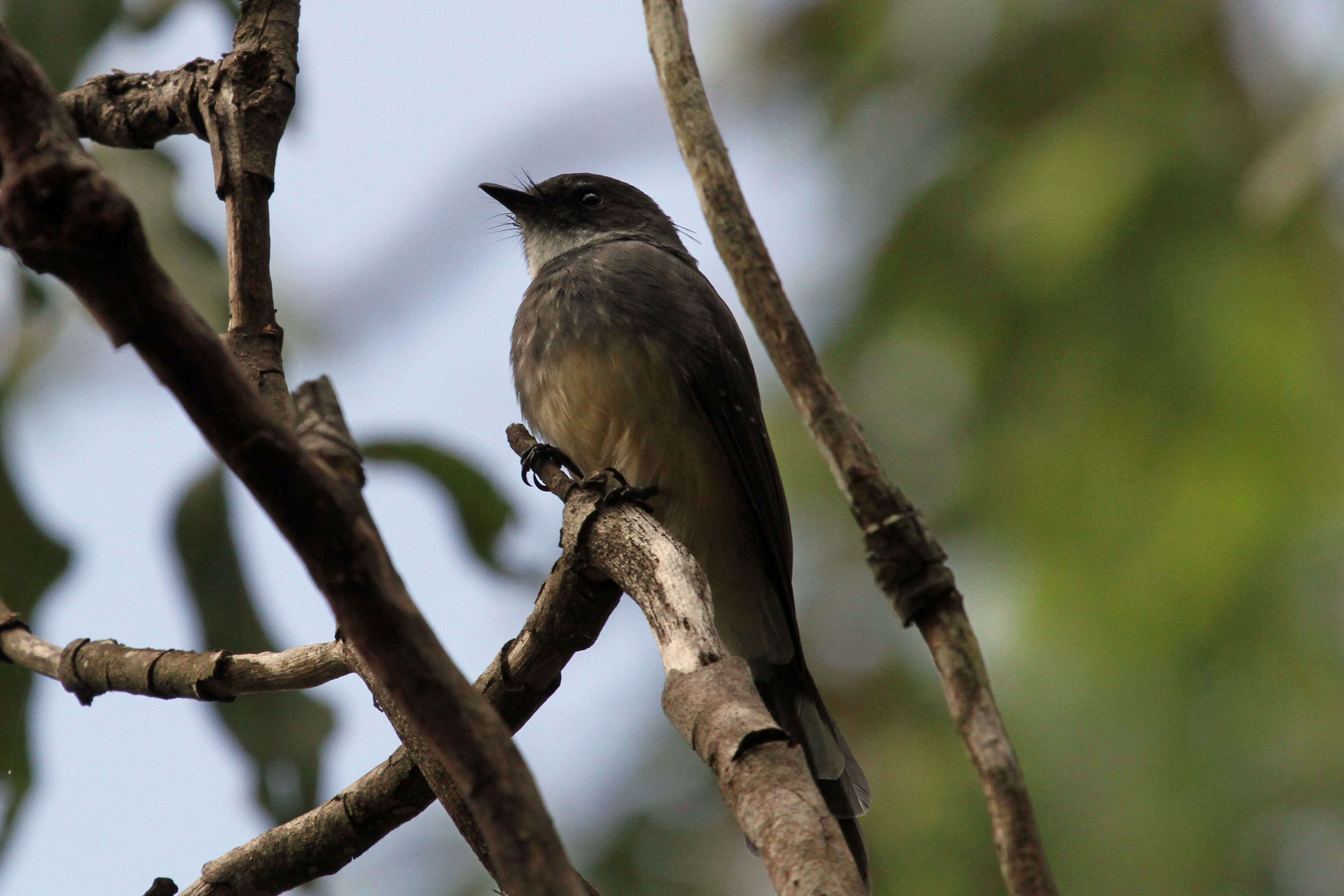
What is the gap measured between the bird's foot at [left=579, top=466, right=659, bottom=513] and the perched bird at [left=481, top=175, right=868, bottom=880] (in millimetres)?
938

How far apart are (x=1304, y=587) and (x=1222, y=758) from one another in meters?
0.79

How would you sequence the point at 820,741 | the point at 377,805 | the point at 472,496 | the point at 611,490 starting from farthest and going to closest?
the point at 820,741 → the point at 472,496 → the point at 611,490 → the point at 377,805

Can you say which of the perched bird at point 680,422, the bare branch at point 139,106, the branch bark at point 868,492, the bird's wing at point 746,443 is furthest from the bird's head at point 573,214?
the branch bark at point 868,492

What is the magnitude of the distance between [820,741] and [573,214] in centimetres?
269

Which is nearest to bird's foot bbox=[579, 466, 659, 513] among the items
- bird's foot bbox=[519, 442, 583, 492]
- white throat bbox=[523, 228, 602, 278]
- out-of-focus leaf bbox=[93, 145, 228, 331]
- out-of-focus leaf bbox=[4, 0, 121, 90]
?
bird's foot bbox=[519, 442, 583, 492]

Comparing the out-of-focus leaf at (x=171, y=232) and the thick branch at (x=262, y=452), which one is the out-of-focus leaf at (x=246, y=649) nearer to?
the out-of-focus leaf at (x=171, y=232)

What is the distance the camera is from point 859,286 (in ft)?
20.4

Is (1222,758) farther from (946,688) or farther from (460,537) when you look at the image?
(946,688)

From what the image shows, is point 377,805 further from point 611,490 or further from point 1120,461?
point 1120,461

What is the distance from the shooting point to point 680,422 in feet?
14.6

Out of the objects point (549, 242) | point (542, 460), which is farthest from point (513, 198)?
point (542, 460)

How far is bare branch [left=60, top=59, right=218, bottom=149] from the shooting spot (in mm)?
2537

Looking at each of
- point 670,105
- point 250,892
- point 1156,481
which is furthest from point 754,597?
point 670,105

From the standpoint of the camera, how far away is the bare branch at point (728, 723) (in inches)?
48.6
